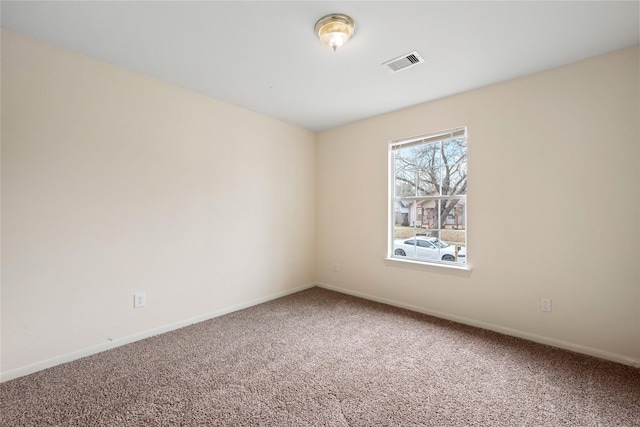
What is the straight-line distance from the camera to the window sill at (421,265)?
3.06 m

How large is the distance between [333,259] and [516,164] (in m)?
2.54

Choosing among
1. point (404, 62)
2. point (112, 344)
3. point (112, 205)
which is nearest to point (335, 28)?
point (404, 62)

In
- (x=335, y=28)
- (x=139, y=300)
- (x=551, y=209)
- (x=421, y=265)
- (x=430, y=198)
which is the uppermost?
(x=335, y=28)

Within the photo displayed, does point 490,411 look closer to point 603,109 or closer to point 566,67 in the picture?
point 603,109

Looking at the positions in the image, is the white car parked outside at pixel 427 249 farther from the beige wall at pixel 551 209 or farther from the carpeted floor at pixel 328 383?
the carpeted floor at pixel 328 383

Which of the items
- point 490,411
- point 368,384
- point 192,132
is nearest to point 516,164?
point 490,411

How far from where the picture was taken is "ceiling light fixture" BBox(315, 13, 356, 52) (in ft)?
6.13

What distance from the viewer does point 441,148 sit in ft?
10.8

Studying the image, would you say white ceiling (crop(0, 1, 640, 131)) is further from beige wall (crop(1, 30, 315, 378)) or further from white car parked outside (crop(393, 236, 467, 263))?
white car parked outside (crop(393, 236, 467, 263))

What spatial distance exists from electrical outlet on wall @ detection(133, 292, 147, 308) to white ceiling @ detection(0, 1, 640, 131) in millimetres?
2039

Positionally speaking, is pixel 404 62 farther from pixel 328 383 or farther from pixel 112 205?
pixel 112 205

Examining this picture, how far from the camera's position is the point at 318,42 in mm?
2146

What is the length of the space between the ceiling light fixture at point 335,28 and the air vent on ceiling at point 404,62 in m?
0.56

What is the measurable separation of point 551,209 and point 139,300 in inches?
150
